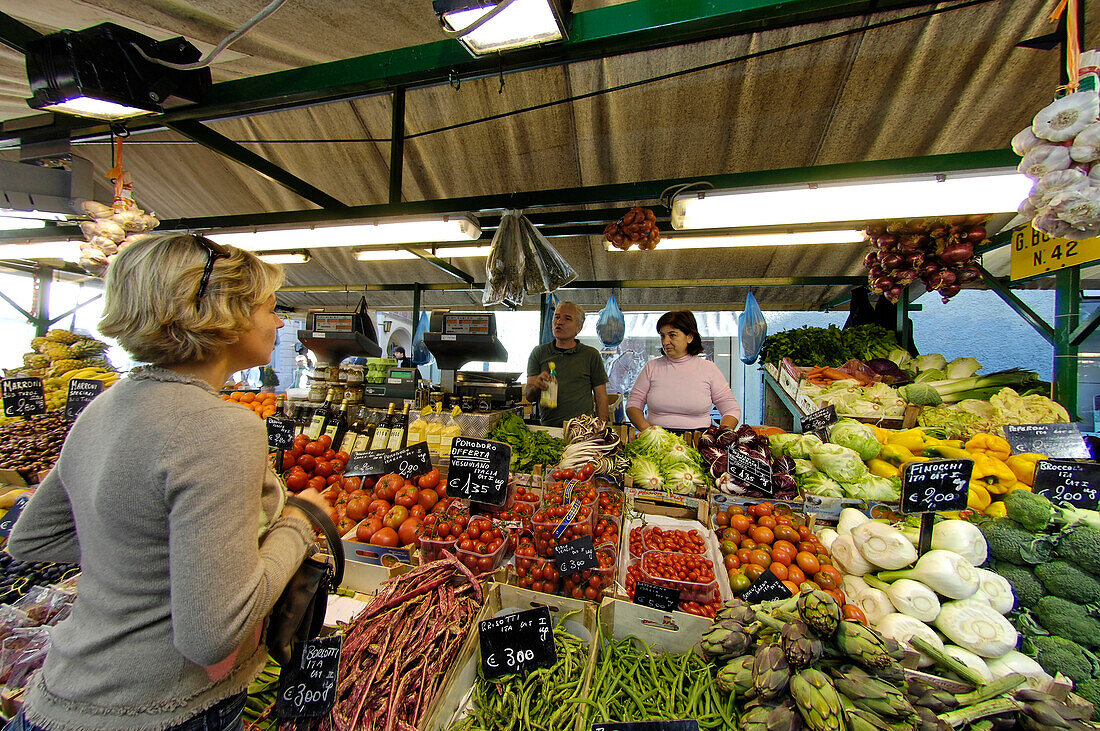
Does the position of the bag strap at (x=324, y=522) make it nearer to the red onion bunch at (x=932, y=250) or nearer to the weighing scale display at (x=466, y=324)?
the weighing scale display at (x=466, y=324)

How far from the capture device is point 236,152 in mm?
3096

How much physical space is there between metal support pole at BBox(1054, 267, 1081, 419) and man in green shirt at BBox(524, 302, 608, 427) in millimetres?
3621

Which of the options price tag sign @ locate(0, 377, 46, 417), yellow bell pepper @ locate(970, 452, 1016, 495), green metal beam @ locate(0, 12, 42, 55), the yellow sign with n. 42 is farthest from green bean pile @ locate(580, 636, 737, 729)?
price tag sign @ locate(0, 377, 46, 417)

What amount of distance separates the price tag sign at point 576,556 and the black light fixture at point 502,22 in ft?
7.21

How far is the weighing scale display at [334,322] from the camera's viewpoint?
176 inches

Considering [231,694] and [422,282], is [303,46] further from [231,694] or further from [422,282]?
[422,282]

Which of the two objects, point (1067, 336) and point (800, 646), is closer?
point (800, 646)

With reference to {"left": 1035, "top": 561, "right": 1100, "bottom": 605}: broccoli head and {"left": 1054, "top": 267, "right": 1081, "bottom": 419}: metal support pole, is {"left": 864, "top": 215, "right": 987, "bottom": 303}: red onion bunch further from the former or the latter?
{"left": 1035, "top": 561, "right": 1100, "bottom": 605}: broccoli head

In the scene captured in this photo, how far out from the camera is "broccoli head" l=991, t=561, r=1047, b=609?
1779 millimetres

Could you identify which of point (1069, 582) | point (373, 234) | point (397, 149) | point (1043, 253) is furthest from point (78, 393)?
point (1043, 253)

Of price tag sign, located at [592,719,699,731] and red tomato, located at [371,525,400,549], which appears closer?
price tag sign, located at [592,719,699,731]

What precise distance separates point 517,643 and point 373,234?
9.60 feet

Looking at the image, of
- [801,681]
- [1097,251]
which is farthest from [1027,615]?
[1097,251]

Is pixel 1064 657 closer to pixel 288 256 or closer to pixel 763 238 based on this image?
pixel 763 238
